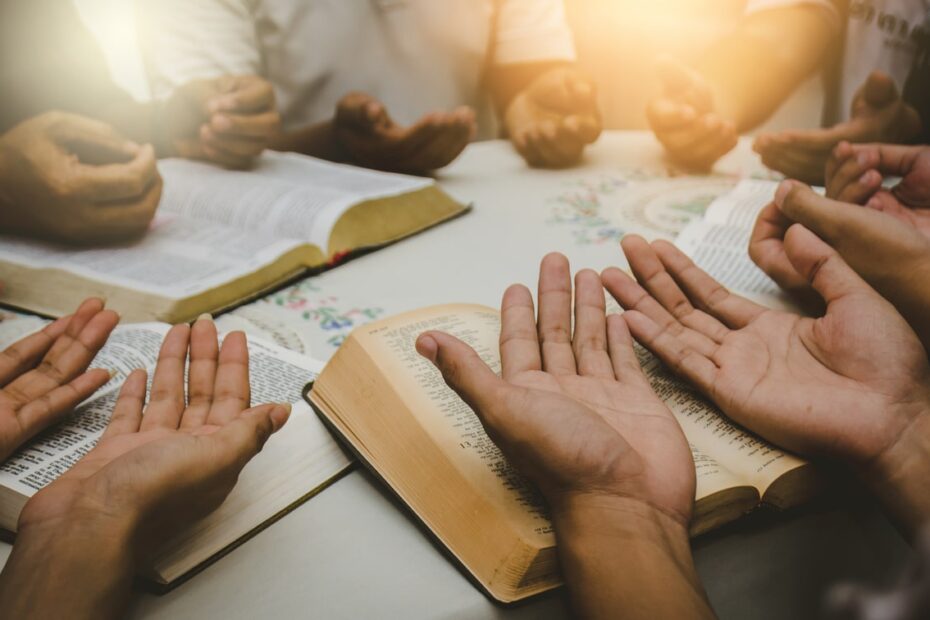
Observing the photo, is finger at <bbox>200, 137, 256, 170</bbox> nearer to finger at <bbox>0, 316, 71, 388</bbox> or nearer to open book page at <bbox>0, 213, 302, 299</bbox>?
open book page at <bbox>0, 213, 302, 299</bbox>

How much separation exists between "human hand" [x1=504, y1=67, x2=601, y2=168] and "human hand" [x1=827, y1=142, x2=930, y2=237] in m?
0.45

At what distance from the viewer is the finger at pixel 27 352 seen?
19.3 inches

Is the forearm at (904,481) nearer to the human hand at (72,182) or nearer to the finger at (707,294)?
the finger at (707,294)

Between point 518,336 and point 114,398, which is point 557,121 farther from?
point 114,398

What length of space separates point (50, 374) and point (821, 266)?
63 cm

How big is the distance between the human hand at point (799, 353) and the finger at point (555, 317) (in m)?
0.06

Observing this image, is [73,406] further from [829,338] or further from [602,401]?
[829,338]

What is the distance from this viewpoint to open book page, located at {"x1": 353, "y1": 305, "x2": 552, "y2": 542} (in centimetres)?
38

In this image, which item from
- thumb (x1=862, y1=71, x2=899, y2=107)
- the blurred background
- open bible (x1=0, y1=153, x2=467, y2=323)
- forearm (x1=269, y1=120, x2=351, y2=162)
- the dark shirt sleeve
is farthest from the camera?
the blurred background

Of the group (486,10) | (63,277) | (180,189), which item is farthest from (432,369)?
(486,10)

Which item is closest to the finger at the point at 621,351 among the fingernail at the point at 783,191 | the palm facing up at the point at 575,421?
the palm facing up at the point at 575,421

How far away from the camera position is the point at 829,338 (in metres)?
0.50

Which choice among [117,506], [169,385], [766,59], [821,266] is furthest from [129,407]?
[766,59]

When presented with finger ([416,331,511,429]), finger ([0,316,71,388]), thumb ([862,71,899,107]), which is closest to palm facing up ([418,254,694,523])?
finger ([416,331,511,429])
